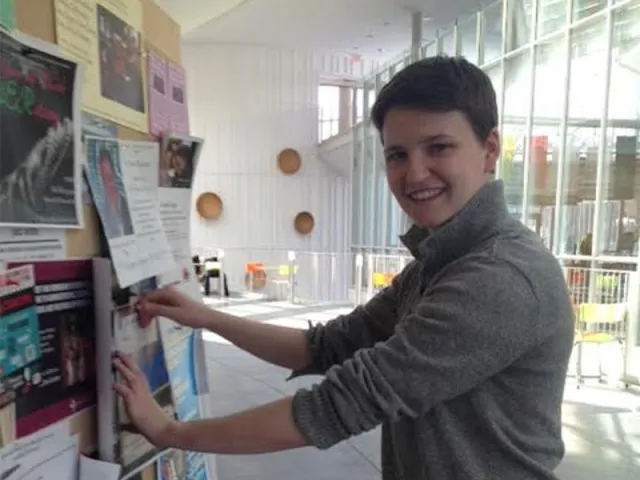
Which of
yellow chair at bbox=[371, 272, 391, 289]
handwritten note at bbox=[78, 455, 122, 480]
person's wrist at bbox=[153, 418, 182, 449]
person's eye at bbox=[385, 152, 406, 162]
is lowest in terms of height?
yellow chair at bbox=[371, 272, 391, 289]

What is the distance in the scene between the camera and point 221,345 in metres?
7.12

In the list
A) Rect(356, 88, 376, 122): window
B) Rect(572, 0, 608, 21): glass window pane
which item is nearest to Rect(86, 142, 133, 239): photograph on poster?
Rect(572, 0, 608, 21): glass window pane

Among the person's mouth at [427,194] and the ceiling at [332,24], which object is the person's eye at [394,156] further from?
the ceiling at [332,24]

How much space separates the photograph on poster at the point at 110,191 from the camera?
952 mm

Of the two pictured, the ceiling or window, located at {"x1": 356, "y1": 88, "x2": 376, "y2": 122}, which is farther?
window, located at {"x1": 356, "y1": 88, "x2": 376, "y2": 122}

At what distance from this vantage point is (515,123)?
7.95 m

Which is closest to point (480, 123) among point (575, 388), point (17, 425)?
point (17, 425)

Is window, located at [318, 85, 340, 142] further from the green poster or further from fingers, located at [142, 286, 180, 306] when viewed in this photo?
the green poster

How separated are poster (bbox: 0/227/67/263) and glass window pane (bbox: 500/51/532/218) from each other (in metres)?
7.21

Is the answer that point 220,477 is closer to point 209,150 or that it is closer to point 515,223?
point 515,223

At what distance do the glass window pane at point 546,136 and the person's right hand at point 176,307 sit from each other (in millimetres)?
6382

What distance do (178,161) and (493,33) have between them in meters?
8.47

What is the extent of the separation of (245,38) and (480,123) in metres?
13.8

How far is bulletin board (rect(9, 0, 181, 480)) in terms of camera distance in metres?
0.81
